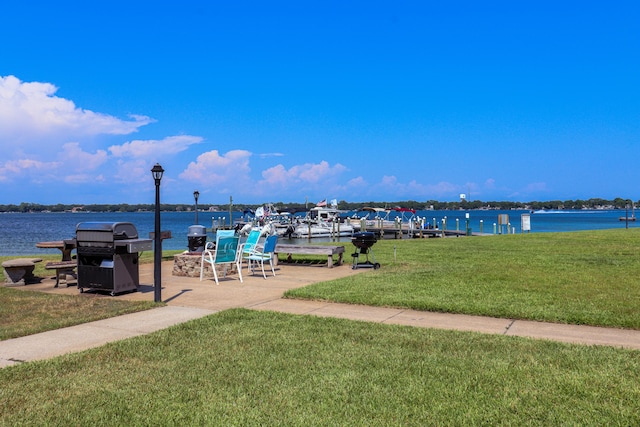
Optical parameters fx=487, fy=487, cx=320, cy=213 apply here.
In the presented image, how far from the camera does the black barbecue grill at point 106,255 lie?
9102 millimetres

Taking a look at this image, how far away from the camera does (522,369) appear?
190 inches

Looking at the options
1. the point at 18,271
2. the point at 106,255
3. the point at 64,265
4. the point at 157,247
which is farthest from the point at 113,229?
the point at 18,271

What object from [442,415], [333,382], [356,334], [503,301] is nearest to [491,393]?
[442,415]

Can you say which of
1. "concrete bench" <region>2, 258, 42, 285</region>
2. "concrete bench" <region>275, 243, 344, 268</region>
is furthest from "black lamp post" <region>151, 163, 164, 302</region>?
"concrete bench" <region>275, 243, 344, 268</region>

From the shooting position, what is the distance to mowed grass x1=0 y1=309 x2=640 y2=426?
3.83 metres

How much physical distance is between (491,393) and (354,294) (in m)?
4.76

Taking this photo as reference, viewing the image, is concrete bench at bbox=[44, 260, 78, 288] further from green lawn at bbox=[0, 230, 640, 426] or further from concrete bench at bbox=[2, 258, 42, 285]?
green lawn at bbox=[0, 230, 640, 426]

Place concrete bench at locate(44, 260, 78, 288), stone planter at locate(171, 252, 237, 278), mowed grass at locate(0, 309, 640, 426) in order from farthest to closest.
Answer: stone planter at locate(171, 252, 237, 278) → concrete bench at locate(44, 260, 78, 288) → mowed grass at locate(0, 309, 640, 426)

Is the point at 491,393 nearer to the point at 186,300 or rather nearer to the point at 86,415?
the point at 86,415

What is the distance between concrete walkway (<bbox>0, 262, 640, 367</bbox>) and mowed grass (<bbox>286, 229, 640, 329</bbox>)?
0.34 m

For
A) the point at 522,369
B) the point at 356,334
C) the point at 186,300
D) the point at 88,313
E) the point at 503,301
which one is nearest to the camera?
the point at 522,369

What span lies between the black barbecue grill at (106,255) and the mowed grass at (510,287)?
3208 millimetres

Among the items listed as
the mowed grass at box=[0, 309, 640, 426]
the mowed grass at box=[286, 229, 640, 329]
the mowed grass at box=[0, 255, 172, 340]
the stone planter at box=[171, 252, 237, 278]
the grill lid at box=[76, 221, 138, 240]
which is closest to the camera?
the mowed grass at box=[0, 309, 640, 426]

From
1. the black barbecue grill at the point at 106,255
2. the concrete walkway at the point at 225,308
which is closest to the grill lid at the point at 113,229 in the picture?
the black barbecue grill at the point at 106,255
